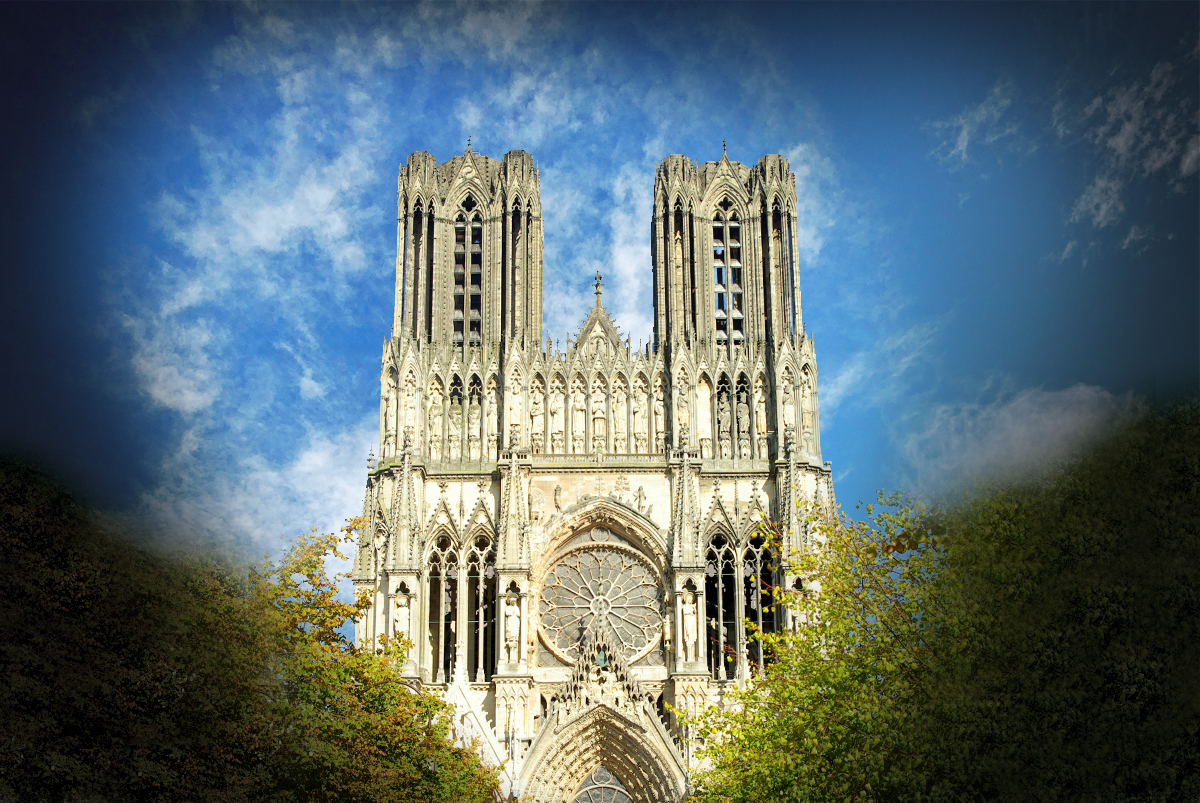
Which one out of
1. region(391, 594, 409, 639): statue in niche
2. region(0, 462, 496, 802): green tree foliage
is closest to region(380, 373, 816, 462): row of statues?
region(391, 594, 409, 639): statue in niche

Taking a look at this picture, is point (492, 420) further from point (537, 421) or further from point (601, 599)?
point (601, 599)

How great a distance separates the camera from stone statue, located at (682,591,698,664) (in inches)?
1618

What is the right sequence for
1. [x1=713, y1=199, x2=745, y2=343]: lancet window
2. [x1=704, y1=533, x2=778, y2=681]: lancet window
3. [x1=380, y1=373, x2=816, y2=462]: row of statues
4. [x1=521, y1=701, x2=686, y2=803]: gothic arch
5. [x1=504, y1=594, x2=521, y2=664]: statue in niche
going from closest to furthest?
[x1=521, y1=701, x2=686, y2=803]: gothic arch < [x1=504, y1=594, x2=521, y2=664]: statue in niche < [x1=704, y1=533, x2=778, y2=681]: lancet window < [x1=380, y1=373, x2=816, y2=462]: row of statues < [x1=713, y1=199, x2=745, y2=343]: lancet window

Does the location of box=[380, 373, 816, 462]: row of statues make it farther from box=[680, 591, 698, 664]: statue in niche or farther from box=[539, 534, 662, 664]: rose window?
box=[680, 591, 698, 664]: statue in niche

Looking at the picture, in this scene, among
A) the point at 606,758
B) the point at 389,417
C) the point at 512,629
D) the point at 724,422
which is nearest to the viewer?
the point at 606,758

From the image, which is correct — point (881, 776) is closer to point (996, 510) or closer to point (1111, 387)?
point (996, 510)

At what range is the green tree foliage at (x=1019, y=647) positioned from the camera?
73.6 ft

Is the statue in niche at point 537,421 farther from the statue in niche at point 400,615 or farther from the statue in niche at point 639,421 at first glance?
the statue in niche at point 400,615

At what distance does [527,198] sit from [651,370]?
24.6 ft

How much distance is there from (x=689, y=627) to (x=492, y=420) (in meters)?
9.21

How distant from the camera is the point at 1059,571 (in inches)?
947

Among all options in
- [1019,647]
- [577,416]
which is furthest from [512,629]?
[1019,647]

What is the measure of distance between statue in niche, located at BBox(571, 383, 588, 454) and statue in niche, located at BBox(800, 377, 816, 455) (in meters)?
6.95

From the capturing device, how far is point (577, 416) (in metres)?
44.8
